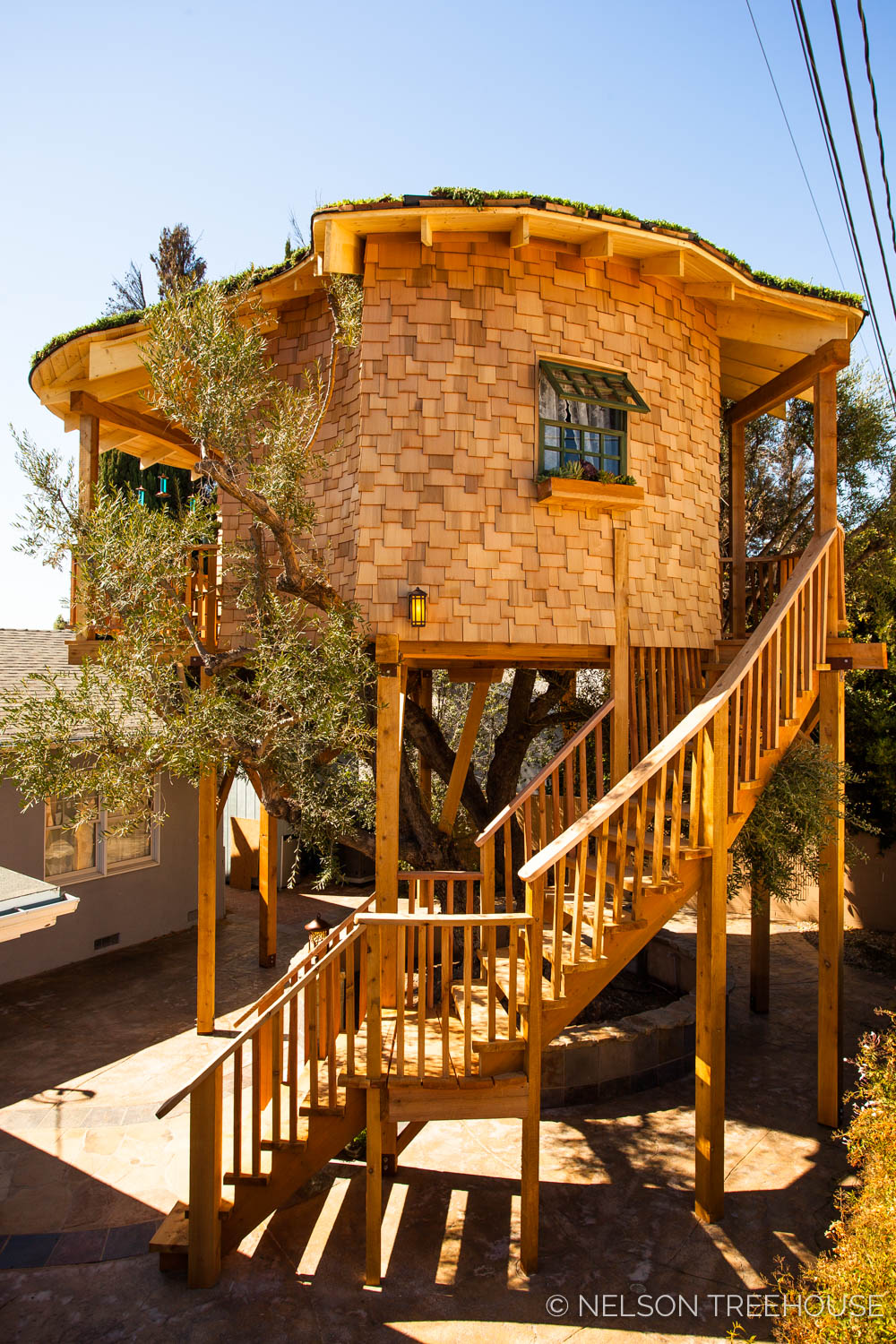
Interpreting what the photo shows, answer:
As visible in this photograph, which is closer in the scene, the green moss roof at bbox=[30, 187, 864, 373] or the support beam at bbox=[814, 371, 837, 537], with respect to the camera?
the green moss roof at bbox=[30, 187, 864, 373]

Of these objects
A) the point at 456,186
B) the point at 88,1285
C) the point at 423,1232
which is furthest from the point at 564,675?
the point at 88,1285

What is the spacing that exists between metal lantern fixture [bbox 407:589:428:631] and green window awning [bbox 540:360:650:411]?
1.92 metres

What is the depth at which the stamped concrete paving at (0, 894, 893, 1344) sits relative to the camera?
3.93 meters

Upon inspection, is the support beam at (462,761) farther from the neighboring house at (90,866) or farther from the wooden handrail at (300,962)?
the neighboring house at (90,866)

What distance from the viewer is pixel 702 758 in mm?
4914

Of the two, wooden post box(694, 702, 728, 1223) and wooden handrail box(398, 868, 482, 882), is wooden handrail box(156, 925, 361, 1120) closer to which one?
wooden handrail box(398, 868, 482, 882)

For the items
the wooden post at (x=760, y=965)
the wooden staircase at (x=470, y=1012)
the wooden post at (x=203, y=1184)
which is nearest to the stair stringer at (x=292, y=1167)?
the wooden staircase at (x=470, y=1012)

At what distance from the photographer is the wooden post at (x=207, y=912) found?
7.21 m

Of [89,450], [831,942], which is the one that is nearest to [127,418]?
[89,450]

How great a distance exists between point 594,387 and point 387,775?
3522 millimetres

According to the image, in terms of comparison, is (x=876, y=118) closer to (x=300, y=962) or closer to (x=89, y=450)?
(x=300, y=962)

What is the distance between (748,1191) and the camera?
5.06 m


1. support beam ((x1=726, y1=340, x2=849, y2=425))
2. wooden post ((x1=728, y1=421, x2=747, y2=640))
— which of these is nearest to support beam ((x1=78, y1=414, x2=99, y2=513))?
wooden post ((x1=728, y1=421, x2=747, y2=640))

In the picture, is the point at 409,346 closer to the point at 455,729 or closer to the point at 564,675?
the point at 564,675
